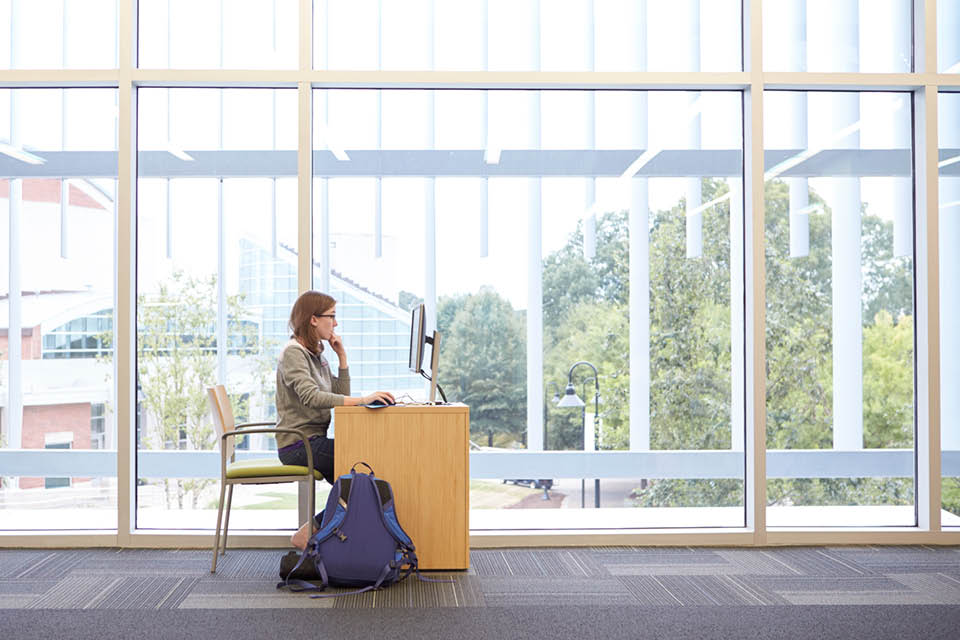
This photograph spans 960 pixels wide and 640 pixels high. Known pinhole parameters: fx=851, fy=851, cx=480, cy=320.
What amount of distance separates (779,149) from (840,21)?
2.29 ft

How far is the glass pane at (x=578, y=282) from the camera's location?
4227mm

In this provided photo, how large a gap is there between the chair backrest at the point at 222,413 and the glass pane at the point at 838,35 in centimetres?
308

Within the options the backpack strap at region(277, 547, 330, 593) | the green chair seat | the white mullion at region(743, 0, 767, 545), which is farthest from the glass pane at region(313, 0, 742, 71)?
the backpack strap at region(277, 547, 330, 593)

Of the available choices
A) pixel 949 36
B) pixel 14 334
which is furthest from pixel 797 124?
pixel 14 334

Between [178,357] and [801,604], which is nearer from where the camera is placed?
[801,604]

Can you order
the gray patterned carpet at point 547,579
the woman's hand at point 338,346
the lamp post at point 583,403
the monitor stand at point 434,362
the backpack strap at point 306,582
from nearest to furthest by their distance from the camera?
the gray patterned carpet at point 547,579, the backpack strap at point 306,582, the monitor stand at point 434,362, the woman's hand at point 338,346, the lamp post at point 583,403

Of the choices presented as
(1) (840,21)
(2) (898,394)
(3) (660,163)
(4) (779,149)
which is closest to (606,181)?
(3) (660,163)

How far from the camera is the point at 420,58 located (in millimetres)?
4203

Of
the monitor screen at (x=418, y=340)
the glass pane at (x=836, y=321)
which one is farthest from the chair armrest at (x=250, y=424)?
the glass pane at (x=836, y=321)

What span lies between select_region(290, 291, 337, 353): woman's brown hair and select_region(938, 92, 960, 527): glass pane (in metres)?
3.06

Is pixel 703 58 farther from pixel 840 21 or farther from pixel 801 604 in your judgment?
pixel 801 604

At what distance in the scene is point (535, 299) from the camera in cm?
426

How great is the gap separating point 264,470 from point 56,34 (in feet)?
7.92

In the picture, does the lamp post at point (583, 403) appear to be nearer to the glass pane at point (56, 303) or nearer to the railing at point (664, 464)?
the railing at point (664, 464)
